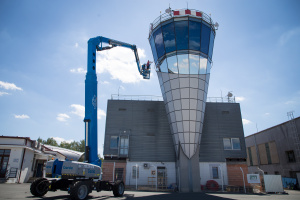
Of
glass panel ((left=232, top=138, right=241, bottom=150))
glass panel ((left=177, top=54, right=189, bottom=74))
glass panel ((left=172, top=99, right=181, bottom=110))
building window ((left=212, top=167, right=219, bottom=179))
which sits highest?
glass panel ((left=177, top=54, right=189, bottom=74))

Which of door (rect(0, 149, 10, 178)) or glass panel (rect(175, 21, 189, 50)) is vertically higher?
glass panel (rect(175, 21, 189, 50))

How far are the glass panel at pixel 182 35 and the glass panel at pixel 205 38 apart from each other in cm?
219

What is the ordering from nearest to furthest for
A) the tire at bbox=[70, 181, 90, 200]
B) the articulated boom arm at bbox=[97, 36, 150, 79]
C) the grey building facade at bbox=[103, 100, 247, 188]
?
1. the tire at bbox=[70, 181, 90, 200]
2. the articulated boom arm at bbox=[97, 36, 150, 79]
3. the grey building facade at bbox=[103, 100, 247, 188]

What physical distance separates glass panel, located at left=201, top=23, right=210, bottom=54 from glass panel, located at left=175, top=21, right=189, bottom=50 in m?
2.19

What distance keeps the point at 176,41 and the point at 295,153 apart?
29.9m

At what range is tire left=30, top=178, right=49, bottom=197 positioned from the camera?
41.9ft

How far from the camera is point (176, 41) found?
24219mm

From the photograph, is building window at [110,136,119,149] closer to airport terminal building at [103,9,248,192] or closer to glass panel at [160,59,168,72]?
airport terminal building at [103,9,248,192]

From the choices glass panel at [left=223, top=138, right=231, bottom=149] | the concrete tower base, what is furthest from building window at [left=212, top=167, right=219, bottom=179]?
the concrete tower base

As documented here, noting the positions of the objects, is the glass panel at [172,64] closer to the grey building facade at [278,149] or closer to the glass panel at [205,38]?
the glass panel at [205,38]

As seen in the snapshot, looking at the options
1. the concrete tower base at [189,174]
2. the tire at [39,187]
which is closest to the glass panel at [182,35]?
the concrete tower base at [189,174]

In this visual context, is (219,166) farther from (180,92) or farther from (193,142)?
(180,92)

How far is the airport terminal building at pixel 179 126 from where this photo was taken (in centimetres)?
2384

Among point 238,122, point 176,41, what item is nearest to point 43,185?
point 176,41
